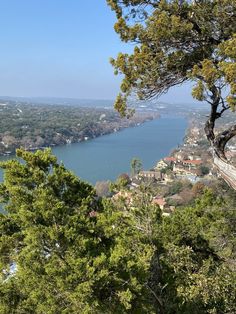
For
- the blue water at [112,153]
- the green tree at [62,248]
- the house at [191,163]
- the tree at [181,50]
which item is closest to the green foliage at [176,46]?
the tree at [181,50]

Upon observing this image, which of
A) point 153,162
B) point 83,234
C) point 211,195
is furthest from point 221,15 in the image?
point 153,162

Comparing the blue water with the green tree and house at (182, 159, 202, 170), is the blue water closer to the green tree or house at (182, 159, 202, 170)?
house at (182, 159, 202, 170)

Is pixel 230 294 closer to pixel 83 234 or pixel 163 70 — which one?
pixel 83 234

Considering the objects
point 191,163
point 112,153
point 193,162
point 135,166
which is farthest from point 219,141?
point 112,153

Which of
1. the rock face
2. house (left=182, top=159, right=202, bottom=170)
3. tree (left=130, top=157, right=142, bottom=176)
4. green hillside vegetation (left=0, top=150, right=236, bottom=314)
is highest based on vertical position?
the rock face

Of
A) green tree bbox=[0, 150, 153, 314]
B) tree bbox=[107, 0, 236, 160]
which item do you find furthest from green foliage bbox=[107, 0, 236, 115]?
green tree bbox=[0, 150, 153, 314]

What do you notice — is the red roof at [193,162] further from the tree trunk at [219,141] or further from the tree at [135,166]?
the tree trunk at [219,141]

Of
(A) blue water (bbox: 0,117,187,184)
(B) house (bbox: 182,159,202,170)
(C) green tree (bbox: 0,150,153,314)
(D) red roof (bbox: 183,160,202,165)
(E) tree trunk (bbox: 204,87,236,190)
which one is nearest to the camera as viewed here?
(C) green tree (bbox: 0,150,153,314)
